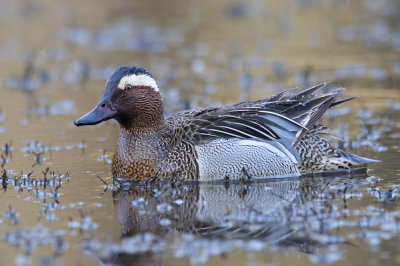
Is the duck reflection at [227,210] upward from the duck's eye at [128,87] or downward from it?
downward

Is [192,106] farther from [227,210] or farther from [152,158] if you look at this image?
[227,210]

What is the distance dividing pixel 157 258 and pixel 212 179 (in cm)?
272

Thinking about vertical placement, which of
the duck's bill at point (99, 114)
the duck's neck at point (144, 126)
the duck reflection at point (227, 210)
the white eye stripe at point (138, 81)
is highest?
the white eye stripe at point (138, 81)

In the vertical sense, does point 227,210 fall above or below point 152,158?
below

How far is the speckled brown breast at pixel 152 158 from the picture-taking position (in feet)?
29.2

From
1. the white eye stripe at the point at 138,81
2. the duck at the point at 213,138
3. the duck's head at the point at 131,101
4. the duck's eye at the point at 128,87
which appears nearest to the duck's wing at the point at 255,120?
the duck at the point at 213,138

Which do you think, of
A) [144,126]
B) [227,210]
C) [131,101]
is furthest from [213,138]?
[227,210]

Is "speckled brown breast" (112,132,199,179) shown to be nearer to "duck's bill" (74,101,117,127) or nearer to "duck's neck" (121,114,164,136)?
"duck's neck" (121,114,164,136)

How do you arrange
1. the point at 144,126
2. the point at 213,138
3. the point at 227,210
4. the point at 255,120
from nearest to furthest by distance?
the point at 227,210
the point at 213,138
the point at 255,120
the point at 144,126

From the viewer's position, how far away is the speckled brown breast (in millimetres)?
8906

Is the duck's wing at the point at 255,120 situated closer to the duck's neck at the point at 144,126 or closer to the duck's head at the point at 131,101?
the duck's neck at the point at 144,126

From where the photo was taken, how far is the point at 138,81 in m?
9.25

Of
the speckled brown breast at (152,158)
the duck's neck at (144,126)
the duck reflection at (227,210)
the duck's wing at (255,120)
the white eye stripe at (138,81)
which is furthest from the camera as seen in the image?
the duck's neck at (144,126)

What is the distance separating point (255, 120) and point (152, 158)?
4.44 ft
